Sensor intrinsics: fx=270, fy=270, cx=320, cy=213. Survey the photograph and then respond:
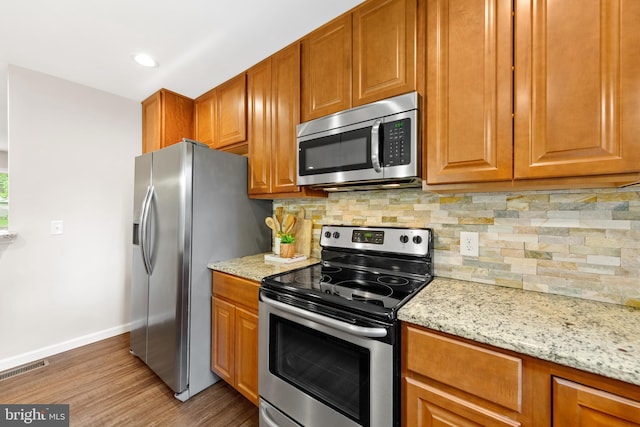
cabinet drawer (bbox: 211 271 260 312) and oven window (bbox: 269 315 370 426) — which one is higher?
cabinet drawer (bbox: 211 271 260 312)

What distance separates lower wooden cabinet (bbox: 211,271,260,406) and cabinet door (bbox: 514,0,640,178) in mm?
1511

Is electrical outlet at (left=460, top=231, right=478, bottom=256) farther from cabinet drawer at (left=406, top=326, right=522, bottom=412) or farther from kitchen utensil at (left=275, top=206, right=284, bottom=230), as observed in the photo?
kitchen utensil at (left=275, top=206, right=284, bottom=230)

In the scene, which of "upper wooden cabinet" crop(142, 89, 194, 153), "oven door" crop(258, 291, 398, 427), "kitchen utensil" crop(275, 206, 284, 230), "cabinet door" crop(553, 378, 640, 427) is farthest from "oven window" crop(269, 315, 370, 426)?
"upper wooden cabinet" crop(142, 89, 194, 153)

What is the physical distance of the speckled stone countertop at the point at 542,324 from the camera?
0.72 m

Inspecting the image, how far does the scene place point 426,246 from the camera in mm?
1513

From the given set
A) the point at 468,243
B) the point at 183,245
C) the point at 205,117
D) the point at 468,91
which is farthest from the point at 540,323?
the point at 205,117

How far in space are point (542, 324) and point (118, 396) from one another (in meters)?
2.47

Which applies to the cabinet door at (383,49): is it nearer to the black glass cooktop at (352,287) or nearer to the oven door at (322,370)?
the black glass cooktop at (352,287)

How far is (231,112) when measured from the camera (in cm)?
229

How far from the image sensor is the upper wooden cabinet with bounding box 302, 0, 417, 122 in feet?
4.50

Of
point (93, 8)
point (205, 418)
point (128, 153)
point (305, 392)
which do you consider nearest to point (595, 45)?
point (305, 392)

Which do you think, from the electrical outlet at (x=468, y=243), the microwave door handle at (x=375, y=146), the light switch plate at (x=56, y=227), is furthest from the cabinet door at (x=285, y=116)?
the light switch plate at (x=56, y=227)

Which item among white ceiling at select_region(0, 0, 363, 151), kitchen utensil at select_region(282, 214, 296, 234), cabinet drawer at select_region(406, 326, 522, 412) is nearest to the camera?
cabinet drawer at select_region(406, 326, 522, 412)

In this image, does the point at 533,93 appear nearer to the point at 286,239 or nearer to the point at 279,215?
the point at 286,239
